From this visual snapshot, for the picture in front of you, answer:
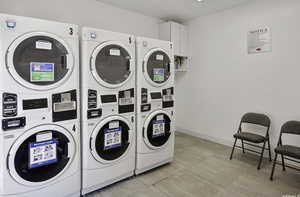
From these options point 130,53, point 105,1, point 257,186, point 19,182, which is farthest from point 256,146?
point 105,1

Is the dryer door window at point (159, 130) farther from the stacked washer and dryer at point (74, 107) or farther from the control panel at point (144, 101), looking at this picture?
the control panel at point (144, 101)

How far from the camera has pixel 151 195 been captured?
83.4 inches

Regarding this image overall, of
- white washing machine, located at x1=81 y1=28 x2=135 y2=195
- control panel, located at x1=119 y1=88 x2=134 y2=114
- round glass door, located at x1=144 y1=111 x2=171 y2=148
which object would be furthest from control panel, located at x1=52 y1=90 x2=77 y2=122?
round glass door, located at x1=144 y1=111 x2=171 y2=148

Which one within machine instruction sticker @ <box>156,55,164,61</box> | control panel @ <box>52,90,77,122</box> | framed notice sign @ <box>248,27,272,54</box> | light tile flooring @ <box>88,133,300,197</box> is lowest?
light tile flooring @ <box>88,133,300,197</box>

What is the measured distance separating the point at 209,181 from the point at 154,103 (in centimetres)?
126

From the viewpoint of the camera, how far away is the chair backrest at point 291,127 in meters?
2.61

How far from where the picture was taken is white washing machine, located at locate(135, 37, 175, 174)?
2422mm

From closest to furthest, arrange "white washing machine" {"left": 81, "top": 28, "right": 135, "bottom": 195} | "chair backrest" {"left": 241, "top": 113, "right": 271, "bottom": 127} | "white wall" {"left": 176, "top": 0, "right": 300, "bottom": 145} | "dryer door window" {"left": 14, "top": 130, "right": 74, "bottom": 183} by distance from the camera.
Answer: "dryer door window" {"left": 14, "top": 130, "right": 74, "bottom": 183}
"white washing machine" {"left": 81, "top": 28, "right": 135, "bottom": 195}
"white wall" {"left": 176, "top": 0, "right": 300, "bottom": 145}
"chair backrest" {"left": 241, "top": 113, "right": 271, "bottom": 127}

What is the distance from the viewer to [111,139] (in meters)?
2.17

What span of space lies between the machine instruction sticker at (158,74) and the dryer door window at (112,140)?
766 millimetres

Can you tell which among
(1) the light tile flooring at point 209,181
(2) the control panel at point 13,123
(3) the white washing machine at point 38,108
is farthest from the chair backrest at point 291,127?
(2) the control panel at point 13,123

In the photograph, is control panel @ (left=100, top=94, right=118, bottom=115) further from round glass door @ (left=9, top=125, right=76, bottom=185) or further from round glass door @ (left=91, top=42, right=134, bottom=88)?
round glass door @ (left=9, top=125, right=76, bottom=185)

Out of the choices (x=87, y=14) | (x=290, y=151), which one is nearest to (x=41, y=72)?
(x=87, y=14)

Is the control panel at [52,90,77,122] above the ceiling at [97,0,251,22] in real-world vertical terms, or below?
below
